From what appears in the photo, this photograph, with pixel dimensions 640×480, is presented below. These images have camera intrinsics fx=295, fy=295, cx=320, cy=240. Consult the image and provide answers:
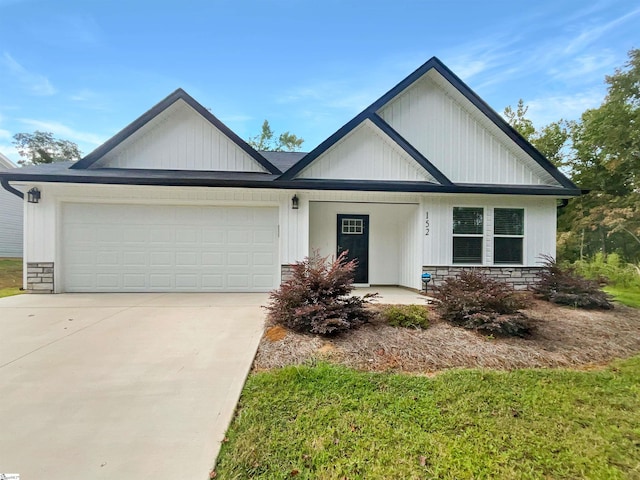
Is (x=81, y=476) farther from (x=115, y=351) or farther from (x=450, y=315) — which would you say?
(x=450, y=315)

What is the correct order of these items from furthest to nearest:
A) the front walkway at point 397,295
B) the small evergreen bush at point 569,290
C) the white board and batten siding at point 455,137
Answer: the white board and batten siding at point 455,137 < the front walkway at point 397,295 < the small evergreen bush at point 569,290

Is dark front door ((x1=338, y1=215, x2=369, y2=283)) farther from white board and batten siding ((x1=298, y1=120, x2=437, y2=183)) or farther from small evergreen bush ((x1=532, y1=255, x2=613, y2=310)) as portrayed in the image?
small evergreen bush ((x1=532, y1=255, x2=613, y2=310))

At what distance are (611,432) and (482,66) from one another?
14.3 meters

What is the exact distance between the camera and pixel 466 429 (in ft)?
8.17

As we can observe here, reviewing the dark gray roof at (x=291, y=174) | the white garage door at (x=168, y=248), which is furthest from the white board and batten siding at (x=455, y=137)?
the white garage door at (x=168, y=248)

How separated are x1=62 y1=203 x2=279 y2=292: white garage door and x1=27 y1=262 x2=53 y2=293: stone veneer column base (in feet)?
0.99

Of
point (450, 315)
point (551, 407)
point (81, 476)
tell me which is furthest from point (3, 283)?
point (551, 407)

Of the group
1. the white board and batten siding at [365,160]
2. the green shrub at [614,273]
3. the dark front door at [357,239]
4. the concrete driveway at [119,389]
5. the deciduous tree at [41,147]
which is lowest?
the concrete driveway at [119,389]

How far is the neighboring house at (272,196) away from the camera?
25.6 feet

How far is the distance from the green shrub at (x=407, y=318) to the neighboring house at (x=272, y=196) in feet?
10.9

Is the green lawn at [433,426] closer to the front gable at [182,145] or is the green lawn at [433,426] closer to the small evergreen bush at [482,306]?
the small evergreen bush at [482,306]

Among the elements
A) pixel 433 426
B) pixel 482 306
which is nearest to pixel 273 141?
pixel 482 306

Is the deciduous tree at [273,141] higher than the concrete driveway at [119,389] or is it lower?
higher

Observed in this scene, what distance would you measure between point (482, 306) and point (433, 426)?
296cm
